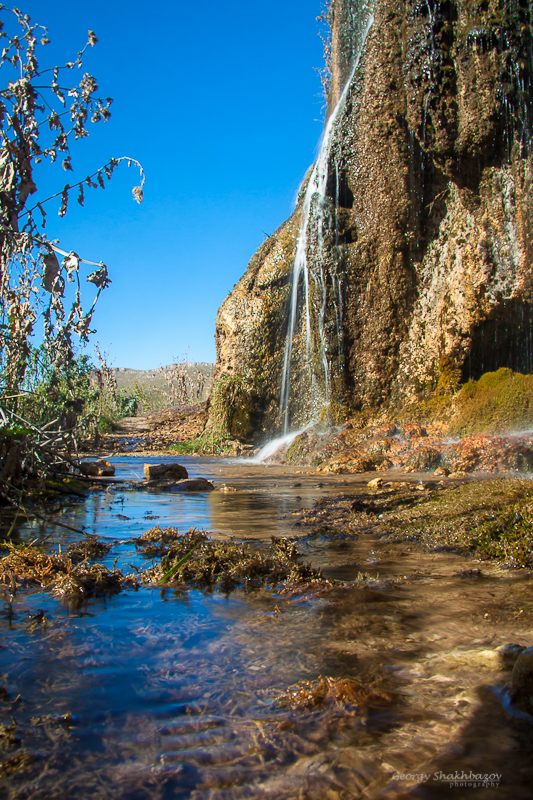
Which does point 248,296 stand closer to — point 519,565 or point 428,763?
point 519,565

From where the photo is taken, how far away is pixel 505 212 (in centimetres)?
923

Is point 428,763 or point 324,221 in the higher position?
point 324,221

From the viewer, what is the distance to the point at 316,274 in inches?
466

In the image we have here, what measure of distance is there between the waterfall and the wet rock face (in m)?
0.09

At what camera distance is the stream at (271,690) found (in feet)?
4.03

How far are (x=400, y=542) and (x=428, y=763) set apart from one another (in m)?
2.17

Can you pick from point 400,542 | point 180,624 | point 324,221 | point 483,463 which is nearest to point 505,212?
point 324,221

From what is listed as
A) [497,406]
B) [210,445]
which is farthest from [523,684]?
[210,445]

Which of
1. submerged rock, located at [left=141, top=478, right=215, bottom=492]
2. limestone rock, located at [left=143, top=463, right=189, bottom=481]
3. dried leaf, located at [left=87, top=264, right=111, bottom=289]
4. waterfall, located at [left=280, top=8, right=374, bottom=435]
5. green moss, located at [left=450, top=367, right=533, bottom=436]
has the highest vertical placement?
waterfall, located at [left=280, top=8, right=374, bottom=435]

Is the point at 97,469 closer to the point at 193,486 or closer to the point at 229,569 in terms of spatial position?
the point at 193,486

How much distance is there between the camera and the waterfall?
11773 mm

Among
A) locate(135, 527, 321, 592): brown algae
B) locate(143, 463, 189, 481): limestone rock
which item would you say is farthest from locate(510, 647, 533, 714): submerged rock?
locate(143, 463, 189, 481): limestone rock

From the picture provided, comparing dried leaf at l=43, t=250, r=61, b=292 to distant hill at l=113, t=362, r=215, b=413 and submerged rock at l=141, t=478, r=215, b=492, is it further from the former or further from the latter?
distant hill at l=113, t=362, r=215, b=413

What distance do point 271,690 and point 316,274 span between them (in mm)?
10932
